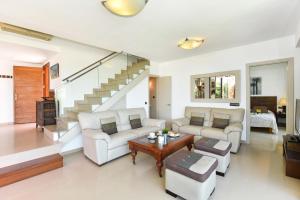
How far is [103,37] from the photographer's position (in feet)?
11.4

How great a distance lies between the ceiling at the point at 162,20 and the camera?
227 cm

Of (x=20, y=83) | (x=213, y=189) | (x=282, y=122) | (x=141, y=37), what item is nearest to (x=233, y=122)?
(x=213, y=189)

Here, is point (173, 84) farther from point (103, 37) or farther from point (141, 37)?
point (103, 37)

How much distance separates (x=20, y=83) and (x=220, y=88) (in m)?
7.20

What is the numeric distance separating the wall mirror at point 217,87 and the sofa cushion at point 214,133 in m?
1.18

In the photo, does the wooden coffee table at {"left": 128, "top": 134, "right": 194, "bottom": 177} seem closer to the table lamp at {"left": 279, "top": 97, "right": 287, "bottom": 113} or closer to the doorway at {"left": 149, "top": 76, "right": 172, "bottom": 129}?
the doorway at {"left": 149, "top": 76, "right": 172, "bottom": 129}

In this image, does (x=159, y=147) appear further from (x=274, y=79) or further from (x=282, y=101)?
(x=274, y=79)

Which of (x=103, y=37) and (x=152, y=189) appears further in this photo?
(x=103, y=37)

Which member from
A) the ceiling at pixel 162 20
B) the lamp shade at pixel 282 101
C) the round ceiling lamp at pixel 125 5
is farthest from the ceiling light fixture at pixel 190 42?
the lamp shade at pixel 282 101

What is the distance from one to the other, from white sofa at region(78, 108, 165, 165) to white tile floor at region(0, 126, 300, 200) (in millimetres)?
188

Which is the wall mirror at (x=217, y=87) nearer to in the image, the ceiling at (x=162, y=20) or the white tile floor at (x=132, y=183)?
the ceiling at (x=162, y=20)

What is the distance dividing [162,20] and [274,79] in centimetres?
606

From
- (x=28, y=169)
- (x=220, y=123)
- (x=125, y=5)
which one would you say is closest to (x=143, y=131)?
(x=220, y=123)

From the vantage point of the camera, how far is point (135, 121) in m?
4.26
